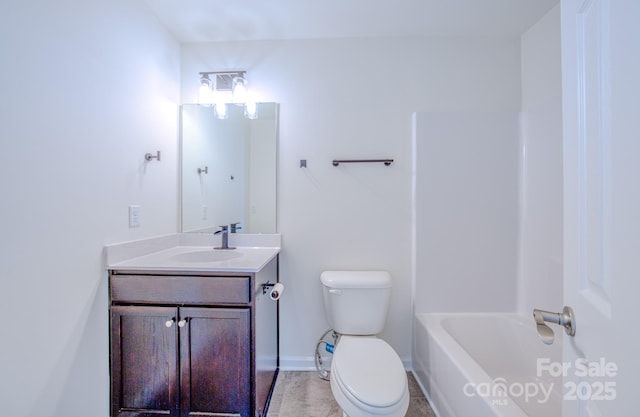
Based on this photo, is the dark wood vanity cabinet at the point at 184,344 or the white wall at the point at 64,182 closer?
the white wall at the point at 64,182

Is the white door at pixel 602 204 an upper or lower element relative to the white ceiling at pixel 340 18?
lower

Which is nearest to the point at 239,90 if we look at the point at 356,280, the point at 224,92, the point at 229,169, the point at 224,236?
the point at 224,92

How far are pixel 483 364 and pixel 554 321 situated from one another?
54.0 inches

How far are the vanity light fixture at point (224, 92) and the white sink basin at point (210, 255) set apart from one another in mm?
Answer: 970

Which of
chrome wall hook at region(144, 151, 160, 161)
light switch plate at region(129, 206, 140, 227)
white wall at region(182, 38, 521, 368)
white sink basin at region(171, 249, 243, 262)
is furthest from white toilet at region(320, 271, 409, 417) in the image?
chrome wall hook at region(144, 151, 160, 161)

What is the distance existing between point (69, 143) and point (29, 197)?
28 centimetres

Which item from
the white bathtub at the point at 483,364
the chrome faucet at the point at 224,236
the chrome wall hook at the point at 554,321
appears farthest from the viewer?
the chrome faucet at the point at 224,236

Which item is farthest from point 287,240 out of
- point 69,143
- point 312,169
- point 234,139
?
point 69,143

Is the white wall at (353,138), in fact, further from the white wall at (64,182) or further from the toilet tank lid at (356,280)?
the white wall at (64,182)

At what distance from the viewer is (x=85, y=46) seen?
46.6 inches

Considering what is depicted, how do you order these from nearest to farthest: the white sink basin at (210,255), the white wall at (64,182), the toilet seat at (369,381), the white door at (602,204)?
1. the white door at (602,204)
2. the white wall at (64,182)
3. the toilet seat at (369,381)
4. the white sink basin at (210,255)

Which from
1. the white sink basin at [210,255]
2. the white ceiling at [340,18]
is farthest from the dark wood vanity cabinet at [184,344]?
the white ceiling at [340,18]

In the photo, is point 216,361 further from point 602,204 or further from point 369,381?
point 602,204

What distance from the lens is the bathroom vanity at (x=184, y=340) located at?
1265mm
